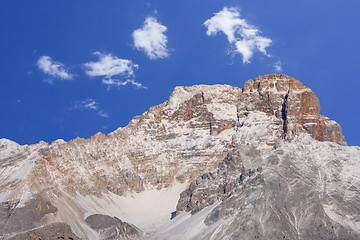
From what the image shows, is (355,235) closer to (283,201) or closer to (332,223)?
(332,223)

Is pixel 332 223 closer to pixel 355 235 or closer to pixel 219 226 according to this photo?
pixel 355 235

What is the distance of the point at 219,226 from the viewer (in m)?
191

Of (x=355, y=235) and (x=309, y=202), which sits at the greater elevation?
(x=309, y=202)

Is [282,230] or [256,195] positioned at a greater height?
[256,195]

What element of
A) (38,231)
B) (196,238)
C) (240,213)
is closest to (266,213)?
(240,213)

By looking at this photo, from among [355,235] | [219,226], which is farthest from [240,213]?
[355,235]

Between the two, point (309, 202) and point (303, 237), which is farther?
point (309, 202)

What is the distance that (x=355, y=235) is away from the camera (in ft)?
604

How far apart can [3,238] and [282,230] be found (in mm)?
80839

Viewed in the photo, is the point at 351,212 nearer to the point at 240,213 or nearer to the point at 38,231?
the point at 240,213

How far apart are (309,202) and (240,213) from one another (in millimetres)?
22216

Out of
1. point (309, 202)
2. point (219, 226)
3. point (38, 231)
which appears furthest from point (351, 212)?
point (38, 231)

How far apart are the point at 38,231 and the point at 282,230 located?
70981 millimetres

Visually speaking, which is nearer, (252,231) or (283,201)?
(252,231)
